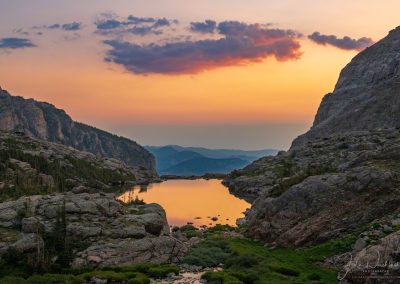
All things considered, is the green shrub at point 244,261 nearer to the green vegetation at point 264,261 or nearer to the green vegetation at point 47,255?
the green vegetation at point 264,261

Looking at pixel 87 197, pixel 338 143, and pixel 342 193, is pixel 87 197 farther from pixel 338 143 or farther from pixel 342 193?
pixel 338 143

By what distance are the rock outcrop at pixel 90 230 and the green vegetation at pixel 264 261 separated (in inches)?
184

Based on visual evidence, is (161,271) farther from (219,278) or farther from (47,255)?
(47,255)

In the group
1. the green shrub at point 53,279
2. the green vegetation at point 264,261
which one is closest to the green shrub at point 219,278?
the green vegetation at point 264,261

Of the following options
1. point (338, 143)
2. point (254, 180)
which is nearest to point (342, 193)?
point (338, 143)

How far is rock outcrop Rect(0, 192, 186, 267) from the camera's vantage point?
45.6 m

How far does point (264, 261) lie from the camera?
45781mm

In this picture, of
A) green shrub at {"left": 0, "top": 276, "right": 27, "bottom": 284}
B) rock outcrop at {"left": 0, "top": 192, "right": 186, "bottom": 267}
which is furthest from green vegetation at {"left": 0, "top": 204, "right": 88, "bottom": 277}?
green shrub at {"left": 0, "top": 276, "right": 27, "bottom": 284}

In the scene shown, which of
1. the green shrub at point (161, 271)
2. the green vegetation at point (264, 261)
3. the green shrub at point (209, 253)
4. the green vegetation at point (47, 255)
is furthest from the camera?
the green shrub at point (209, 253)

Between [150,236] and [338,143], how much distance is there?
122 m

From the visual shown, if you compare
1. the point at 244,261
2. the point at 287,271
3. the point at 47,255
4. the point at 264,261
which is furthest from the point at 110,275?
the point at 287,271

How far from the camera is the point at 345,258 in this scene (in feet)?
137

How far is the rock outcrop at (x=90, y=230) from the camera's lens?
150 ft

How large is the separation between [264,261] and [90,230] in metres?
20.9
